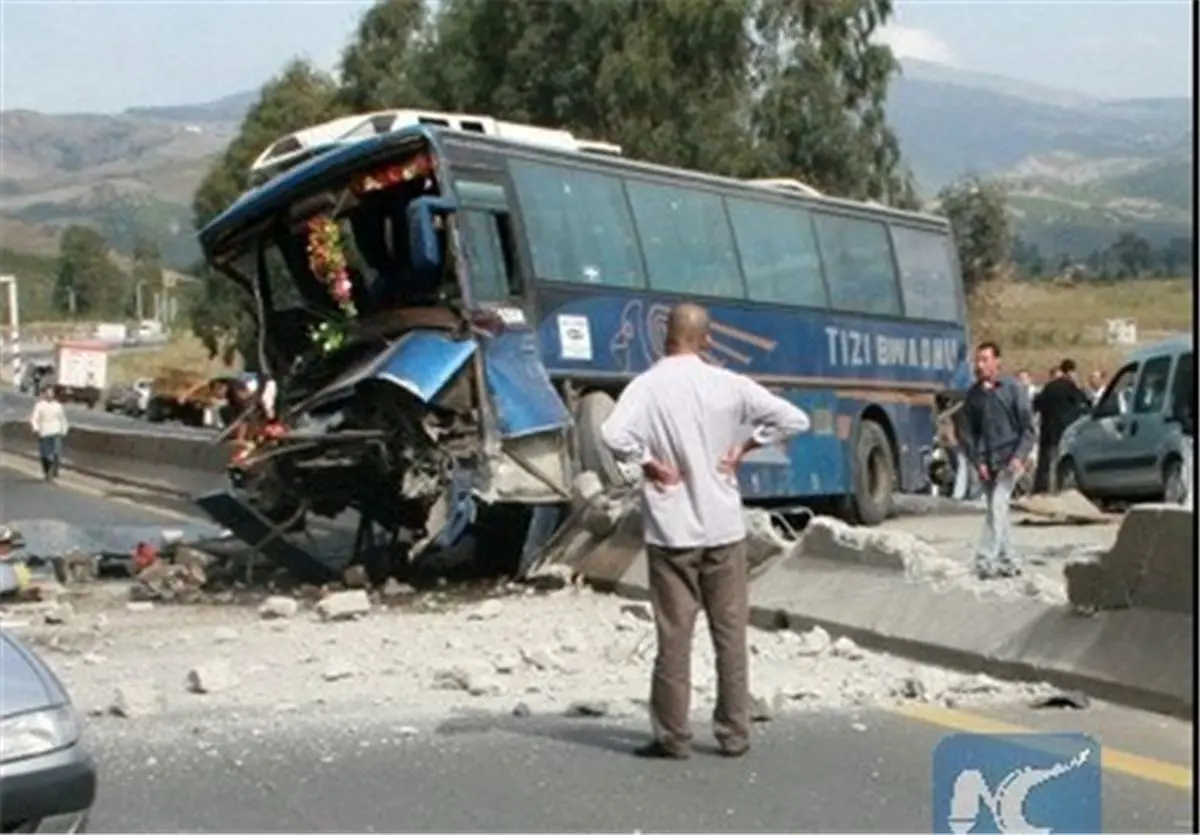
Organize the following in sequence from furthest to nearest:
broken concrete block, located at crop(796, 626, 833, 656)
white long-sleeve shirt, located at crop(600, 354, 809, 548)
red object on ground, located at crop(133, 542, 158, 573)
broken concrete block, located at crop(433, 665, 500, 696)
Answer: red object on ground, located at crop(133, 542, 158, 573), broken concrete block, located at crop(796, 626, 833, 656), broken concrete block, located at crop(433, 665, 500, 696), white long-sleeve shirt, located at crop(600, 354, 809, 548)

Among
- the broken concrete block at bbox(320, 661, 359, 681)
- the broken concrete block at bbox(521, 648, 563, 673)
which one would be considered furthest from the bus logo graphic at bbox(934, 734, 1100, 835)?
the broken concrete block at bbox(320, 661, 359, 681)

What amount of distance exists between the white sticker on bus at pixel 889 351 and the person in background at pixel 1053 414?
2361mm

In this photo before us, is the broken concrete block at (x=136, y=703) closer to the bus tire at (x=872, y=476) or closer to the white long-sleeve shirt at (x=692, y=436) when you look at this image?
the white long-sleeve shirt at (x=692, y=436)

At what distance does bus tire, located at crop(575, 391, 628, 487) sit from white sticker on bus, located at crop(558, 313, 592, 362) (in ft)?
1.20

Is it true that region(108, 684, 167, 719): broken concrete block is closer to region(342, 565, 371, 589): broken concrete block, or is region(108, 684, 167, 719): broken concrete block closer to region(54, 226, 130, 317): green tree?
region(342, 565, 371, 589): broken concrete block

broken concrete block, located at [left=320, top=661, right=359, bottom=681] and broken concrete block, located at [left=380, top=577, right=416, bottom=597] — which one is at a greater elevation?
broken concrete block, located at [left=320, top=661, right=359, bottom=681]

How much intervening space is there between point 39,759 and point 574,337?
11.7m

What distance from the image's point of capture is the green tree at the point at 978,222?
62.2 meters

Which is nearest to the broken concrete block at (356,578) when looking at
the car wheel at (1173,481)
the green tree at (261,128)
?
the car wheel at (1173,481)

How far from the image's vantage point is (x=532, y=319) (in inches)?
677

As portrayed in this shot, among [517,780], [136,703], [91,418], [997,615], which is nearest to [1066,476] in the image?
[997,615]

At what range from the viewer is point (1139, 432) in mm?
24141

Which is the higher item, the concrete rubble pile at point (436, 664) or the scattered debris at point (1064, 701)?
the scattered debris at point (1064, 701)

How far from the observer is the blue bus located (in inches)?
650
